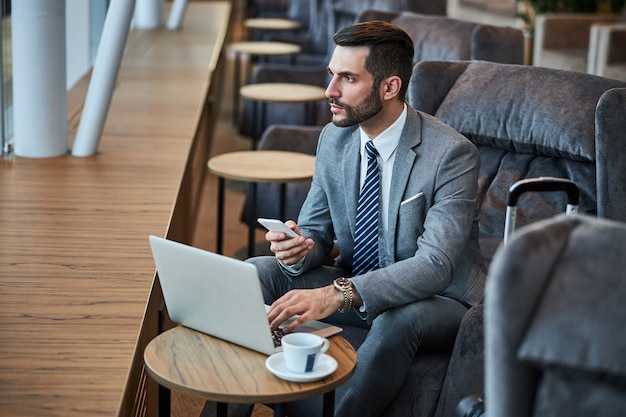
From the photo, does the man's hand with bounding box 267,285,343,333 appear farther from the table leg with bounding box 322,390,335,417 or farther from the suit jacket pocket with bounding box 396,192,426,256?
the suit jacket pocket with bounding box 396,192,426,256

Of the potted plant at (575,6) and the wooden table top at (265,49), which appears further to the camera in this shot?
the potted plant at (575,6)

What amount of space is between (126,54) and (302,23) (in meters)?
2.84

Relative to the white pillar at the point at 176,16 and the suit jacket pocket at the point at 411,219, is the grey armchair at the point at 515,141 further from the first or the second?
the white pillar at the point at 176,16

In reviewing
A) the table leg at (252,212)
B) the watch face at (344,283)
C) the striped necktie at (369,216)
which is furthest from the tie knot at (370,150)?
the table leg at (252,212)

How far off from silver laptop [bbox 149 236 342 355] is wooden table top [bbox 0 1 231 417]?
7.3 inches

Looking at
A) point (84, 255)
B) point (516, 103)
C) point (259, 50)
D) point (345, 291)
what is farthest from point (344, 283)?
point (259, 50)

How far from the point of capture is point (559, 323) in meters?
1.34

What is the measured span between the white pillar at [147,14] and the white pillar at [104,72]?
452 centimetres

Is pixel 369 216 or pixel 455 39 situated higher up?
pixel 455 39

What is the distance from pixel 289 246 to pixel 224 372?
56 cm

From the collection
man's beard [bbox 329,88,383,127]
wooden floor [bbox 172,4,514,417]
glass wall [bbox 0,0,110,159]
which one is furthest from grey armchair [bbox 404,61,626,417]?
glass wall [bbox 0,0,110,159]

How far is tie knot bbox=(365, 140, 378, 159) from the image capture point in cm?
259

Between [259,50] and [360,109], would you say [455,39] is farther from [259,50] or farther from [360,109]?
[259,50]

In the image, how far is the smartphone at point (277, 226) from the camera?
93.3 inches
